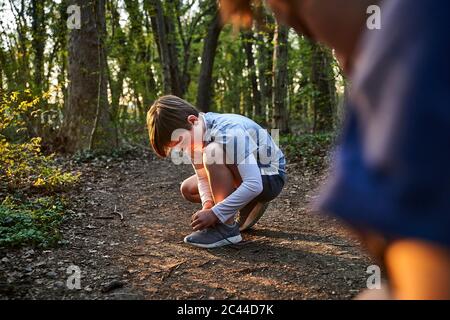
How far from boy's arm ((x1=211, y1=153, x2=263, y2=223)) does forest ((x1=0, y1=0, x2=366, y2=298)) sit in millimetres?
258

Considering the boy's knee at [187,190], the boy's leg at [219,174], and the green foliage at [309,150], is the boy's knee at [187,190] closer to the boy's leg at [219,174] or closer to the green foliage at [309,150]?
the boy's leg at [219,174]

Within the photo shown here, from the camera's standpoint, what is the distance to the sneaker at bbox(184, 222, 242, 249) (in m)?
2.81

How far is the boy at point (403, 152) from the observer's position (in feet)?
1.42

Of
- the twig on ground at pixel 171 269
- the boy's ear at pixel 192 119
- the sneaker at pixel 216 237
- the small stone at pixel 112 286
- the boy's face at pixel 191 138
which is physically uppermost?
the boy's ear at pixel 192 119

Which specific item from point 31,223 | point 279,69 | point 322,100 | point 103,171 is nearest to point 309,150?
point 279,69

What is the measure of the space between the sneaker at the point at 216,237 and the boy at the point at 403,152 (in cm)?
232

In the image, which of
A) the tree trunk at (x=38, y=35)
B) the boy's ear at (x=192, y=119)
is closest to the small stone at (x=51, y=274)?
the boy's ear at (x=192, y=119)

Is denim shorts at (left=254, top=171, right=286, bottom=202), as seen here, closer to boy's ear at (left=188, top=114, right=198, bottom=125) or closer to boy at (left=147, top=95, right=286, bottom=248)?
boy at (left=147, top=95, right=286, bottom=248)

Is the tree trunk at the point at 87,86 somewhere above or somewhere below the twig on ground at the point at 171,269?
above
